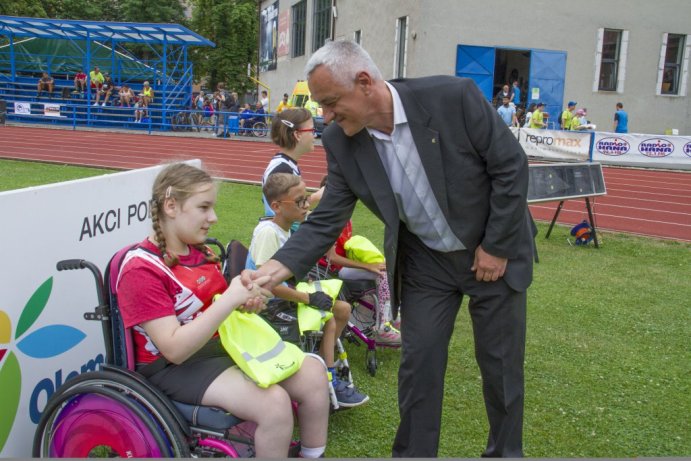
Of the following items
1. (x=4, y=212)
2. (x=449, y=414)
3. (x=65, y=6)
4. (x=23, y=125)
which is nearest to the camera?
(x=4, y=212)

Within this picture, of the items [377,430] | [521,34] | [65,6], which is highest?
[65,6]

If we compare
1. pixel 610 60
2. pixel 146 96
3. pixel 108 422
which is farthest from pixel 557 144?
pixel 108 422

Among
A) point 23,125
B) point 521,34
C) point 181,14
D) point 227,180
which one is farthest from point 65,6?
point 227,180

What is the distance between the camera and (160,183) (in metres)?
2.70

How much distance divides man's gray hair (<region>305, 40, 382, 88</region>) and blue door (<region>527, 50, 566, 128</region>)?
24.6 metres

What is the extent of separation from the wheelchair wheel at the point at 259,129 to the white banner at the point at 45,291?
22632mm

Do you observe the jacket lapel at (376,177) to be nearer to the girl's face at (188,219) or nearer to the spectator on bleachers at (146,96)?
the girl's face at (188,219)

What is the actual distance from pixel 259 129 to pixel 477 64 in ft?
27.5

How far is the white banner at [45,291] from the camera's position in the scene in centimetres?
275

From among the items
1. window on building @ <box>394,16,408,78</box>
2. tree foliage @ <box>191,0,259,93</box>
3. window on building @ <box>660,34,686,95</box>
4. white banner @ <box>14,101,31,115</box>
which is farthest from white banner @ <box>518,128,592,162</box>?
tree foliage @ <box>191,0,259,93</box>

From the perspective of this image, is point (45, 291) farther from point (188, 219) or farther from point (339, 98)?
point (339, 98)

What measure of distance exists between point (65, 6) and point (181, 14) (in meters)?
8.86

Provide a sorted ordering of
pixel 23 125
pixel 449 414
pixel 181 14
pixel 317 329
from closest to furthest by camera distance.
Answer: pixel 317 329 → pixel 449 414 → pixel 23 125 → pixel 181 14

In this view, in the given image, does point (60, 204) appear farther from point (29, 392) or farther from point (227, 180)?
point (227, 180)
